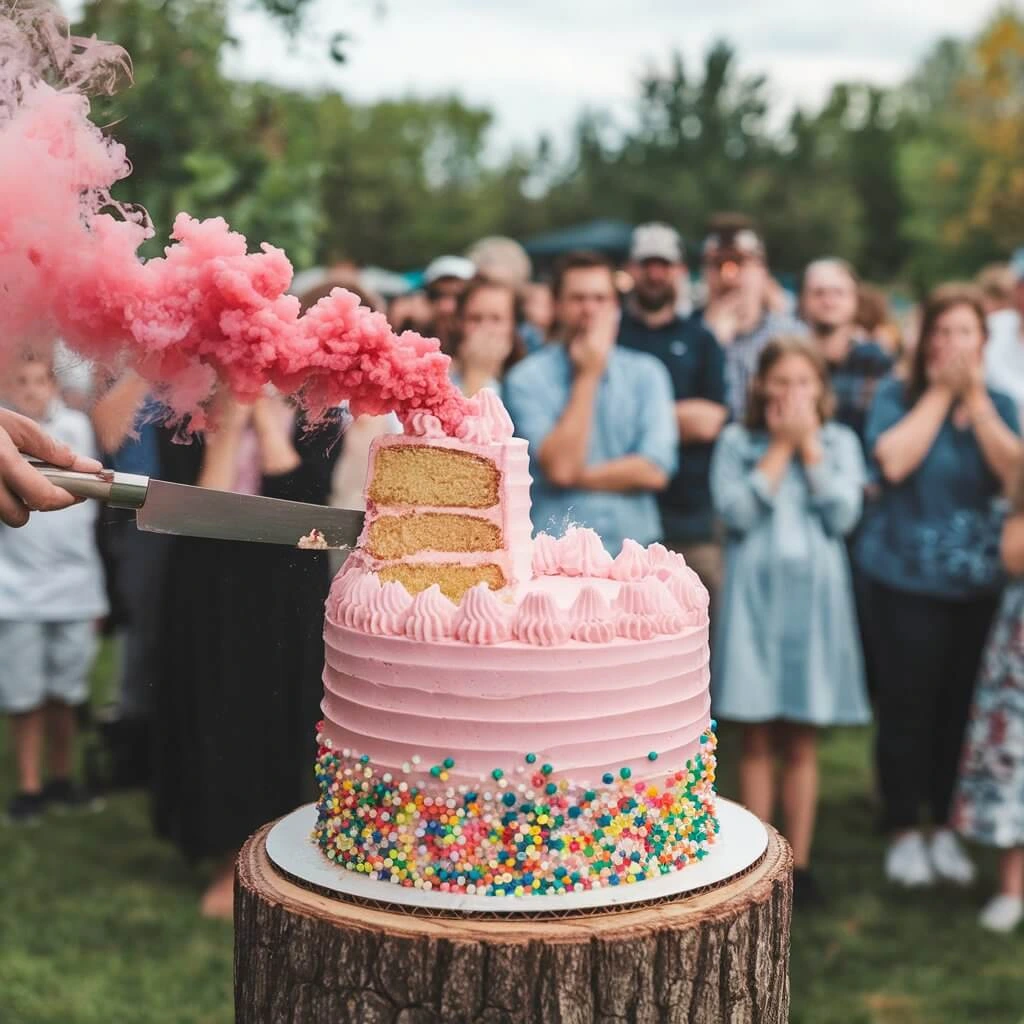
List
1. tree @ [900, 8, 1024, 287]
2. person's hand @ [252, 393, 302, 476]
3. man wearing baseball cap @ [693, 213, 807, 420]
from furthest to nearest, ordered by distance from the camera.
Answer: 1. tree @ [900, 8, 1024, 287]
2. man wearing baseball cap @ [693, 213, 807, 420]
3. person's hand @ [252, 393, 302, 476]

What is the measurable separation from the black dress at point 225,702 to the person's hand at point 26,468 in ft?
6.90

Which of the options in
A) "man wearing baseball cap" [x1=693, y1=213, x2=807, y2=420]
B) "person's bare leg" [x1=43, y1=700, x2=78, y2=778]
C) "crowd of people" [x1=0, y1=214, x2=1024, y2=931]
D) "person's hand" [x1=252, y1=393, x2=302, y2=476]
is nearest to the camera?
"person's hand" [x1=252, y1=393, x2=302, y2=476]

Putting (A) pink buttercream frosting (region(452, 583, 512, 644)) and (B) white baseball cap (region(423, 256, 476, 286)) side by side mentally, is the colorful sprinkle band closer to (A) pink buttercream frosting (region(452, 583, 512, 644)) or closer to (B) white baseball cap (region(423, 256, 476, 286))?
(A) pink buttercream frosting (region(452, 583, 512, 644))

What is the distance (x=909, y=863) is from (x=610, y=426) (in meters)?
2.42

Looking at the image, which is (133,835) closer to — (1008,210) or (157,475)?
(157,475)

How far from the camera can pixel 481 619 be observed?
234 centimetres

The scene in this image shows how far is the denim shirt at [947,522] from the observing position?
18.4ft

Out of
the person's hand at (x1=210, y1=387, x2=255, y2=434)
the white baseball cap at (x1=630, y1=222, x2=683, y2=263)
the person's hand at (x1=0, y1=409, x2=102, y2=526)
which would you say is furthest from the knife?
the white baseball cap at (x1=630, y1=222, x2=683, y2=263)

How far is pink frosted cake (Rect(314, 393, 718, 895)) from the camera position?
234cm

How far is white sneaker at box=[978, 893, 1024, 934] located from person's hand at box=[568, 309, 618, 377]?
2762 millimetres

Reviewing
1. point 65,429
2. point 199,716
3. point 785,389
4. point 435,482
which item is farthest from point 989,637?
point 65,429

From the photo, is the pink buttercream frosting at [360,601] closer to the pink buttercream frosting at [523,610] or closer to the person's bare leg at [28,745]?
the pink buttercream frosting at [523,610]

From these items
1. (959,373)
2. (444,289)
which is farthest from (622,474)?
(444,289)

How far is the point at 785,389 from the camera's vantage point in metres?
5.23
